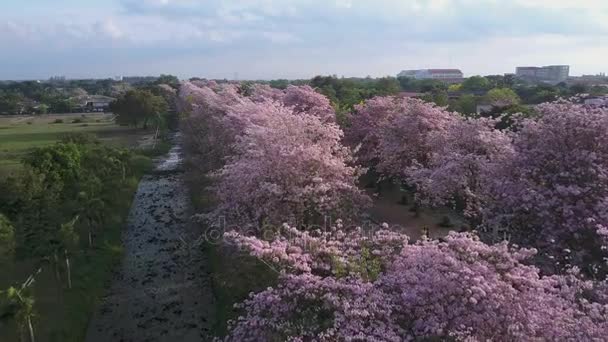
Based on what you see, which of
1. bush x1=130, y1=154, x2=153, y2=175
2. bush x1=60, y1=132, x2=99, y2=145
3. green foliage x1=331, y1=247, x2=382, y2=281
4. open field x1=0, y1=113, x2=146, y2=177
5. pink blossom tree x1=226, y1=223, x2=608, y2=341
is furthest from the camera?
open field x1=0, y1=113, x2=146, y2=177

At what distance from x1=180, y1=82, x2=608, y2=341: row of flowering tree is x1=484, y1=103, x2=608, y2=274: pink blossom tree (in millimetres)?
32

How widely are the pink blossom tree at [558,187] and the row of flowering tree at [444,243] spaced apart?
32mm

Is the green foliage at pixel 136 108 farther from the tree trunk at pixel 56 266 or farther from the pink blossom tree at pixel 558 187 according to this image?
the pink blossom tree at pixel 558 187

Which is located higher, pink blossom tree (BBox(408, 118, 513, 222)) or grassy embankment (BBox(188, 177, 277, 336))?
pink blossom tree (BBox(408, 118, 513, 222))

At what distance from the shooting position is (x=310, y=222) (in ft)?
59.2

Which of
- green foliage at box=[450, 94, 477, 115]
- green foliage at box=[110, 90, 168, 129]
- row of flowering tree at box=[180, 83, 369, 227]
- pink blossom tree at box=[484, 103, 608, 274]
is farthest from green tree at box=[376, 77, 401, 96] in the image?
pink blossom tree at box=[484, 103, 608, 274]

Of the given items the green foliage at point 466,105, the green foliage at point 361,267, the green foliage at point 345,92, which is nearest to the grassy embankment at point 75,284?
the green foliage at point 361,267

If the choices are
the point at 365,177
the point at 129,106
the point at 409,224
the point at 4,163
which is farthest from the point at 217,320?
the point at 129,106

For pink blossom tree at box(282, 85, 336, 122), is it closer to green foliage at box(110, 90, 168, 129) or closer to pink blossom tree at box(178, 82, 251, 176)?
pink blossom tree at box(178, 82, 251, 176)

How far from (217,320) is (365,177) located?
60.5ft

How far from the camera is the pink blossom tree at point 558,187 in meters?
12.3

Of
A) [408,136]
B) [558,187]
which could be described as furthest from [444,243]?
[408,136]

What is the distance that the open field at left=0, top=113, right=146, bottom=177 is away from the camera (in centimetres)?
5314

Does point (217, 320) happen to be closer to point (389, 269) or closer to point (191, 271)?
point (191, 271)
